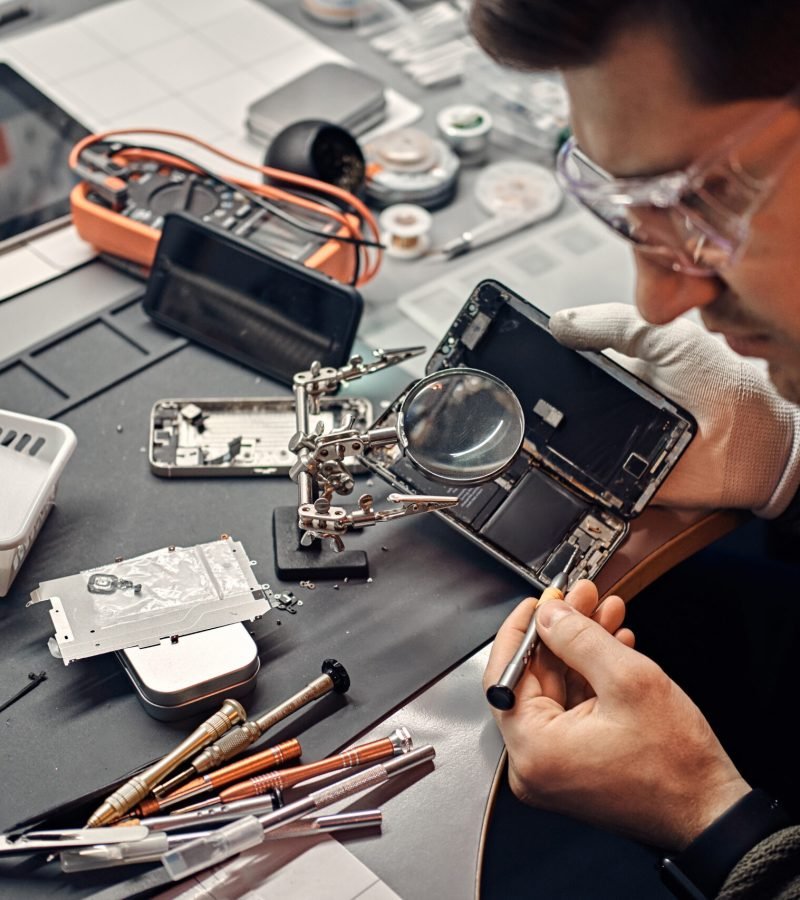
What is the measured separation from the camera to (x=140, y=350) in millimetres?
1556

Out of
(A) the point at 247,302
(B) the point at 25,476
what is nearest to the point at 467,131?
(A) the point at 247,302

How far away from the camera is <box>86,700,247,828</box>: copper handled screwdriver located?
1.08m

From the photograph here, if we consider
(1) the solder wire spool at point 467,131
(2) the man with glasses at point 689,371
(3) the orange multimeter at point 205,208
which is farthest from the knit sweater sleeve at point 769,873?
(1) the solder wire spool at point 467,131

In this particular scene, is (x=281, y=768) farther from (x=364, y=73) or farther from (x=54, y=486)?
(x=364, y=73)

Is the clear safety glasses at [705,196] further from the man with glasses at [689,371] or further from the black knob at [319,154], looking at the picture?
the black knob at [319,154]

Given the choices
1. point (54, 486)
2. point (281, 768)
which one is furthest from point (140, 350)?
point (281, 768)

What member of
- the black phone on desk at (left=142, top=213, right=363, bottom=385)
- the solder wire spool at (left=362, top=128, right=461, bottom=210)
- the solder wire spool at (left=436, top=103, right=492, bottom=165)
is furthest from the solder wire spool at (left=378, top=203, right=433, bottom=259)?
the black phone on desk at (left=142, top=213, right=363, bottom=385)

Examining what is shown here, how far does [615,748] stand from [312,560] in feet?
1.33

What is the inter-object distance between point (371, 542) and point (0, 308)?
2.25ft

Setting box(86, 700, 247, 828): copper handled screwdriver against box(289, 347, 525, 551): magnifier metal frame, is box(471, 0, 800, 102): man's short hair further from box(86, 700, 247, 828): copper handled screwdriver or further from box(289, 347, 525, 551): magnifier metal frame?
box(86, 700, 247, 828): copper handled screwdriver

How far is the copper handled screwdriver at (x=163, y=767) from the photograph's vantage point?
108 centimetres

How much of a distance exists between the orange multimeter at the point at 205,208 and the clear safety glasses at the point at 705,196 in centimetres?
67

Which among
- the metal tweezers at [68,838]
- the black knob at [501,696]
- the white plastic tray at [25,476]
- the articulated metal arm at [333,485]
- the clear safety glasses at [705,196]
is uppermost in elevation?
the clear safety glasses at [705,196]

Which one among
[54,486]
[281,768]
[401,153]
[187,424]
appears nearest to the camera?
[281,768]
